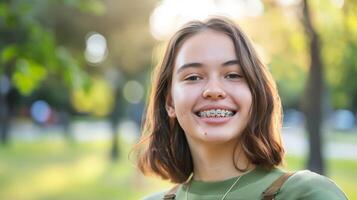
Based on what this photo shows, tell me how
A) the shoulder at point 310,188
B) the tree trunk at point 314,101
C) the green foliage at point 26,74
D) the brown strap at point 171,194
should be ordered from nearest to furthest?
the shoulder at point 310,188
the brown strap at point 171,194
the green foliage at point 26,74
the tree trunk at point 314,101

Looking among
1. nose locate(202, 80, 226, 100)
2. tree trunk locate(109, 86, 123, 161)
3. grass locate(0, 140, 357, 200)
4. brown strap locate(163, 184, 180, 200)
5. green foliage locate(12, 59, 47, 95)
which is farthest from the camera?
tree trunk locate(109, 86, 123, 161)

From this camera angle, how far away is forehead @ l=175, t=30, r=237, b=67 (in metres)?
1.77

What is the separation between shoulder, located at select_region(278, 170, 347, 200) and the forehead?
1.30ft

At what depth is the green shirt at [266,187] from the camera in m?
1.56

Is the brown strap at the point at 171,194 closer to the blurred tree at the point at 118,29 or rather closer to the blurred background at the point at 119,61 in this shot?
the blurred background at the point at 119,61

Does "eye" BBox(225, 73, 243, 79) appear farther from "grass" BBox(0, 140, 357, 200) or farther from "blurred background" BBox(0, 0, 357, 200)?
"grass" BBox(0, 140, 357, 200)

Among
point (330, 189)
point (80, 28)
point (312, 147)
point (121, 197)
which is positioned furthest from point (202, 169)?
point (80, 28)

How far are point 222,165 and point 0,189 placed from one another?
11812 mm

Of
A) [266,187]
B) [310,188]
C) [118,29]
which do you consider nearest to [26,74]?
[266,187]

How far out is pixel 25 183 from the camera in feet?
45.7

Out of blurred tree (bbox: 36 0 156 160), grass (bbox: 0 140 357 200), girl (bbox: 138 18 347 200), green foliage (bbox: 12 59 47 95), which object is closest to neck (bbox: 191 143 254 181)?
girl (bbox: 138 18 347 200)

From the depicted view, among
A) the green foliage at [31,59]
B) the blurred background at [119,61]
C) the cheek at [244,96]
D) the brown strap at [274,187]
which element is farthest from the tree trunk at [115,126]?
the brown strap at [274,187]

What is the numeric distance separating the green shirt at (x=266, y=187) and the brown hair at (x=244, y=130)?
78mm

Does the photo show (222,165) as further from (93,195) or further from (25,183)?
(25,183)
